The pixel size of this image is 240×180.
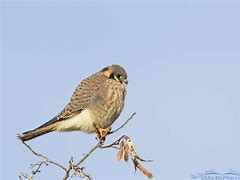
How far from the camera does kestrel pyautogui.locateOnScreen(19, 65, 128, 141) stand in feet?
14.0

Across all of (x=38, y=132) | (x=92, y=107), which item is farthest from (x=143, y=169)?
(x=38, y=132)

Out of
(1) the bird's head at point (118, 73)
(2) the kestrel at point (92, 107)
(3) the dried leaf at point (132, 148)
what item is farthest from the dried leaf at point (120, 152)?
(1) the bird's head at point (118, 73)

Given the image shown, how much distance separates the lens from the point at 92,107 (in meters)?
4.28

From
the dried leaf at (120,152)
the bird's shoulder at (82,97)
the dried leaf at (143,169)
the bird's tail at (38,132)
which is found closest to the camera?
the dried leaf at (143,169)

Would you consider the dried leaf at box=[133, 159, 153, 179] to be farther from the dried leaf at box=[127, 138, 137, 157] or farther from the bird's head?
the bird's head

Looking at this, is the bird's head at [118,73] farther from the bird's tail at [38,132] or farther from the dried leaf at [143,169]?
the dried leaf at [143,169]

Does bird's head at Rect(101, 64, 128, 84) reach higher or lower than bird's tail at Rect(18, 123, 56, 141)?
higher

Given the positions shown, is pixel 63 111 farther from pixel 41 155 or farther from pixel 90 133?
pixel 41 155

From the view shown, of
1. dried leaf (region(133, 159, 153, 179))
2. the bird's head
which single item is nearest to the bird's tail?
the bird's head

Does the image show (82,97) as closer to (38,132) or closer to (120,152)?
(38,132)

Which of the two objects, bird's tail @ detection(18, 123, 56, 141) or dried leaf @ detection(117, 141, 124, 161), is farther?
bird's tail @ detection(18, 123, 56, 141)

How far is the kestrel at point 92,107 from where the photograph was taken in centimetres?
427

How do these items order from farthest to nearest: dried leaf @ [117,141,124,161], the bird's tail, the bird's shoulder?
the bird's shoulder
the bird's tail
dried leaf @ [117,141,124,161]

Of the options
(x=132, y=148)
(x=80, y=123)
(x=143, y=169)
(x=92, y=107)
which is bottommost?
(x=143, y=169)
